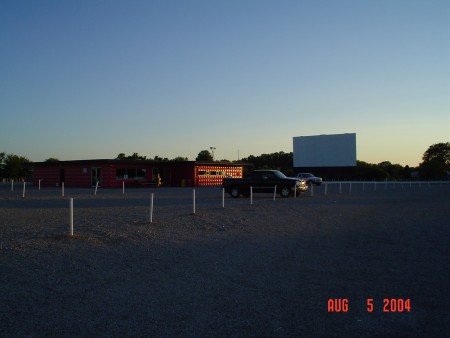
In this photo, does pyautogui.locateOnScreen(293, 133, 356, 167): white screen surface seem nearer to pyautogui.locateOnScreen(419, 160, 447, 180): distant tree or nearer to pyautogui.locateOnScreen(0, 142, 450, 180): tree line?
pyautogui.locateOnScreen(0, 142, 450, 180): tree line

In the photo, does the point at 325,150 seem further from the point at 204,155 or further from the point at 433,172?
the point at 204,155

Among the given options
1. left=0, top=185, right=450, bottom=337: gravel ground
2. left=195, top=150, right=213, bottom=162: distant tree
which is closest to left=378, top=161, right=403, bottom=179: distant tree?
left=195, top=150, right=213, bottom=162: distant tree

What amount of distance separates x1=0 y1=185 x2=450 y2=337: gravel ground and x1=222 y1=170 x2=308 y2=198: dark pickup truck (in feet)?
48.2

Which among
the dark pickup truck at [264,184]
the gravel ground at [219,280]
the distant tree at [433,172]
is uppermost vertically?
the distant tree at [433,172]

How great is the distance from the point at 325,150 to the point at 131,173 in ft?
113

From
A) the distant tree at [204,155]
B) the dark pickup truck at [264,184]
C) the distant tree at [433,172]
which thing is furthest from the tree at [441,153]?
the dark pickup truck at [264,184]

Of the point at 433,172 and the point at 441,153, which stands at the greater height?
the point at 441,153

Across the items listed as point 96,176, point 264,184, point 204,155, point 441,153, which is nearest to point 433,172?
point 441,153

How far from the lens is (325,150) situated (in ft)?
226

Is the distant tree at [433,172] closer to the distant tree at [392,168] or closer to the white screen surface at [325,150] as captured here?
the distant tree at [392,168]

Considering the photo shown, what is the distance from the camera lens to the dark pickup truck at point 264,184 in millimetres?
27609

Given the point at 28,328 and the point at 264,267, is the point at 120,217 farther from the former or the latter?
the point at 28,328

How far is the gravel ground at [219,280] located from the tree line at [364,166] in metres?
61.6

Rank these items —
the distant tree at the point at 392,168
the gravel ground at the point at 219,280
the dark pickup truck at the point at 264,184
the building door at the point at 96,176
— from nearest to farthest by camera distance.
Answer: the gravel ground at the point at 219,280
the dark pickup truck at the point at 264,184
the building door at the point at 96,176
the distant tree at the point at 392,168
